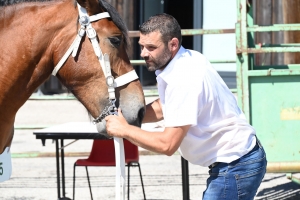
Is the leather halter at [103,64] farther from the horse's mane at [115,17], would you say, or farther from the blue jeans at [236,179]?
the blue jeans at [236,179]

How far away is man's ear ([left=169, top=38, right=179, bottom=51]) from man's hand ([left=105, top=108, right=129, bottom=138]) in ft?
1.47

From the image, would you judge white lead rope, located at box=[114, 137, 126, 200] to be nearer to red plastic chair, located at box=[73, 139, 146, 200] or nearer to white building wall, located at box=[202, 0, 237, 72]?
red plastic chair, located at box=[73, 139, 146, 200]

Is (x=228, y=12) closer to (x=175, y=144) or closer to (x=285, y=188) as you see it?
(x=285, y=188)

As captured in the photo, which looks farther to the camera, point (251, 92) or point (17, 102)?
point (251, 92)

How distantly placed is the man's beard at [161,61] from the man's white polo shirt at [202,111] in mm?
29

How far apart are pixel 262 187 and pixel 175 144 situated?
337 centimetres

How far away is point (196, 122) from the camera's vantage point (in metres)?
3.10

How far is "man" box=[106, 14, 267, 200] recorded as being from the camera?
310cm

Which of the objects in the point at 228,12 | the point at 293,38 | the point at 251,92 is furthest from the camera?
the point at 228,12

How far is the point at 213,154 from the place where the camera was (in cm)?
331

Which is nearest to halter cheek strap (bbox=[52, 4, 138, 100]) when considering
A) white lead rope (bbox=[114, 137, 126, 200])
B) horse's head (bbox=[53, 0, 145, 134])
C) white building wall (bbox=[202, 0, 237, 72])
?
horse's head (bbox=[53, 0, 145, 134])

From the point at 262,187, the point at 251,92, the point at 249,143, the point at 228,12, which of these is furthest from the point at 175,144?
the point at 228,12

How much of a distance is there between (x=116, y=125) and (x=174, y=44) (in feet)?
1.73

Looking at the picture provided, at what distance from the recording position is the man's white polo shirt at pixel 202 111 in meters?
3.09
